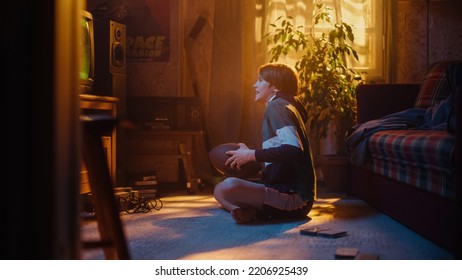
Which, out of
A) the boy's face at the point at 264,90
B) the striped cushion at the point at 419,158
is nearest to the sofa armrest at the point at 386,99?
the striped cushion at the point at 419,158

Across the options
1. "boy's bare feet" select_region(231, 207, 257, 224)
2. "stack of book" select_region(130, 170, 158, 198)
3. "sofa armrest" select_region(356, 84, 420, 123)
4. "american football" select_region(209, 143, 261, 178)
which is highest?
"sofa armrest" select_region(356, 84, 420, 123)

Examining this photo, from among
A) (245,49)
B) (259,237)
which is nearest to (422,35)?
(245,49)

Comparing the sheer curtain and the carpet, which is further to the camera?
the sheer curtain

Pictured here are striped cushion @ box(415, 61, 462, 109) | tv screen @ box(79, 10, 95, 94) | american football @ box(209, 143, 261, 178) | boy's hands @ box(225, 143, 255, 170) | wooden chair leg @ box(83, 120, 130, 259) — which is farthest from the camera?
striped cushion @ box(415, 61, 462, 109)

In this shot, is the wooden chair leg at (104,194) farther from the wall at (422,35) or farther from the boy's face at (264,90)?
the wall at (422,35)

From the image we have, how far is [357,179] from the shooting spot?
3371 mm

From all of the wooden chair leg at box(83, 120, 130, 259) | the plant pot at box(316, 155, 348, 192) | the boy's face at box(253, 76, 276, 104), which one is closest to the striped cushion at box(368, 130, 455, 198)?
the boy's face at box(253, 76, 276, 104)

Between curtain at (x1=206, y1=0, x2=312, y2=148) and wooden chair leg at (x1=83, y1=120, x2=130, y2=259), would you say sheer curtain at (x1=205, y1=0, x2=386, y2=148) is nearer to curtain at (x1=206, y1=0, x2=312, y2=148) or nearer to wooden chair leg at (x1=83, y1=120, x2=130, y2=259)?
curtain at (x1=206, y1=0, x2=312, y2=148)

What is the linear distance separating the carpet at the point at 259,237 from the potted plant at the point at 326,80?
3.00 ft

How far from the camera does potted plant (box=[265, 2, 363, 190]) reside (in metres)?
3.89

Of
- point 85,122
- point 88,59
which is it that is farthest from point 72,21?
point 88,59

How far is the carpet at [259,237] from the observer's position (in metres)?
1.95

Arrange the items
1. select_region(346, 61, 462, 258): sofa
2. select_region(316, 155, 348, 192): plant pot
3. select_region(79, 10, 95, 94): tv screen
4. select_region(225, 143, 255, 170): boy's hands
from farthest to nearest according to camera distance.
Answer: select_region(316, 155, 348, 192): plant pot → select_region(79, 10, 95, 94): tv screen → select_region(225, 143, 255, 170): boy's hands → select_region(346, 61, 462, 258): sofa

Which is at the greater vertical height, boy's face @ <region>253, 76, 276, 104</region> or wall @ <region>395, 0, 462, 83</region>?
wall @ <region>395, 0, 462, 83</region>
